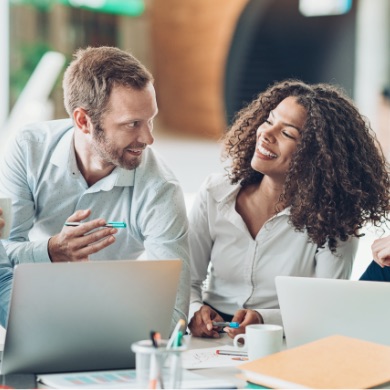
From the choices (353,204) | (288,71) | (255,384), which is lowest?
(255,384)

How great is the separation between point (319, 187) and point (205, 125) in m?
7.06

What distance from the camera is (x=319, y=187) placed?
2578 millimetres

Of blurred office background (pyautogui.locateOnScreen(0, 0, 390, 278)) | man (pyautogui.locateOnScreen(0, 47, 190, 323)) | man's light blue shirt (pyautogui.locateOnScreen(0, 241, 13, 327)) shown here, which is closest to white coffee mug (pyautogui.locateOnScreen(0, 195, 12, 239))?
man's light blue shirt (pyautogui.locateOnScreen(0, 241, 13, 327))

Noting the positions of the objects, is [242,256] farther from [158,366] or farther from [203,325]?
[158,366]

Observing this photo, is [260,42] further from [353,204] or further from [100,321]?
[100,321]

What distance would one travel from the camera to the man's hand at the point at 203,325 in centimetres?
213

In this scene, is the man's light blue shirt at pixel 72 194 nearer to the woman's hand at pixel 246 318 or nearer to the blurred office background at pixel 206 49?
the woman's hand at pixel 246 318

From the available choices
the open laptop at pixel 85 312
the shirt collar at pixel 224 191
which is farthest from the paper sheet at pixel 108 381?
the shirt collar at pixel 224 191

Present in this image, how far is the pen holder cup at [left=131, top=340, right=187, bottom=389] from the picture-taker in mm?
1380

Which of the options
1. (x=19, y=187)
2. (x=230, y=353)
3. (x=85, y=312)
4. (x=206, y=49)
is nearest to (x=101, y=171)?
(x=19, y=187)

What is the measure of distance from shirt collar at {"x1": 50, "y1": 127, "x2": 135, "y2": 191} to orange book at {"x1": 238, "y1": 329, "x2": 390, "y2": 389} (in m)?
1.03

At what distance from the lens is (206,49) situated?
909 cm

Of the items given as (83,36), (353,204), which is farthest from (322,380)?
(83,36)

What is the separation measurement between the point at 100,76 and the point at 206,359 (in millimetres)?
1006
